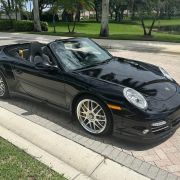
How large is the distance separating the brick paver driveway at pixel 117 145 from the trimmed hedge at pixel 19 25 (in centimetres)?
2271

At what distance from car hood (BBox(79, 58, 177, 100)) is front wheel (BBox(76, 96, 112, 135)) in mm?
404

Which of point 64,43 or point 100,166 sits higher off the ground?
point 64,43

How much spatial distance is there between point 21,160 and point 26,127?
3.80ft

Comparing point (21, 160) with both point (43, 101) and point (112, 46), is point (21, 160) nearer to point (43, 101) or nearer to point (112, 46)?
point (43, 101)

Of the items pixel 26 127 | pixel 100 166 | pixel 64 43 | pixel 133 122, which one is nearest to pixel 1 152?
pixel 26 127

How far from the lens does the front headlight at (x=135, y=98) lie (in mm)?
4074

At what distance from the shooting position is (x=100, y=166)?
3.79 meters

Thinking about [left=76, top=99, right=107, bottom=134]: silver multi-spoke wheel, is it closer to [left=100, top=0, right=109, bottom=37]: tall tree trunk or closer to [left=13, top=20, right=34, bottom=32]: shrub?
[left=100, top=0, right=109, bottom=37]: tall tree trunk

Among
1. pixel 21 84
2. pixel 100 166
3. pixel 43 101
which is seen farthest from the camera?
pixel 21 84

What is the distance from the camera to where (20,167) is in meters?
3.64

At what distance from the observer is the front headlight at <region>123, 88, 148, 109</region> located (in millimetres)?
4074

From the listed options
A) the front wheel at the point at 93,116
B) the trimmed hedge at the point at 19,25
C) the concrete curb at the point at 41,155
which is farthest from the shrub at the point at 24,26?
the front wheel at the point at 93,116

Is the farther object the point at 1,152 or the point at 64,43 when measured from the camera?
the point at 64,43

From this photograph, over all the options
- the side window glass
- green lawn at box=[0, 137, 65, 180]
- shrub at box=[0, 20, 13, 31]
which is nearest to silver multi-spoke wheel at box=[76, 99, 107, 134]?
green lawn at box=[0, 137, 65, 180]
